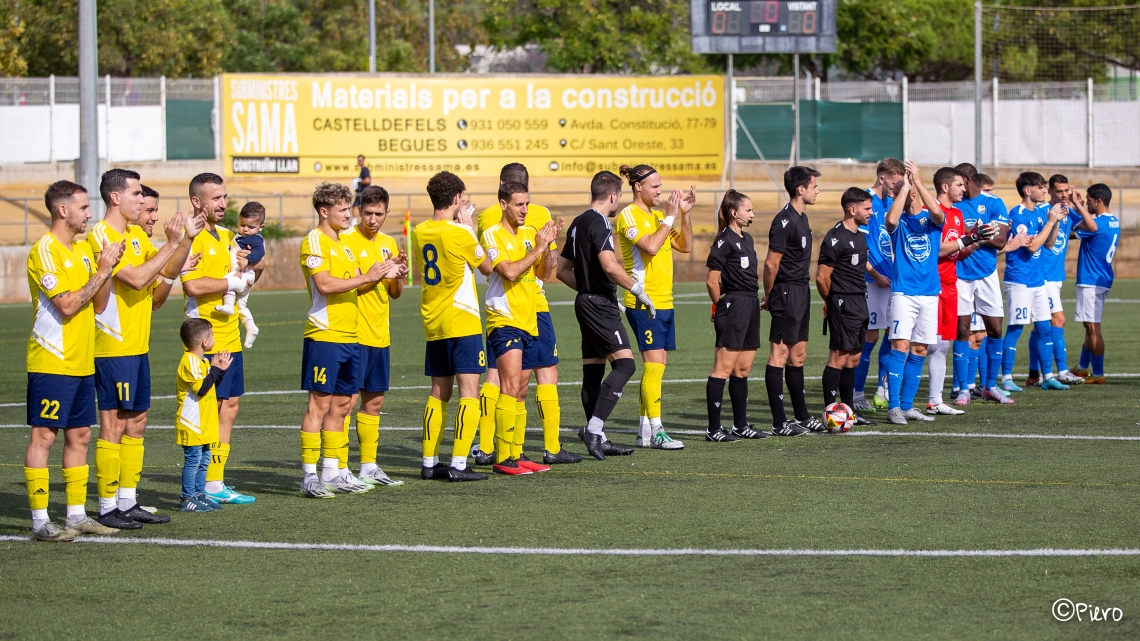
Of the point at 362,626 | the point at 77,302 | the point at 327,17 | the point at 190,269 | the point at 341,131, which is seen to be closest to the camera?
the point at 362,626

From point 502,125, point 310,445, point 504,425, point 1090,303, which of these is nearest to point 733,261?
point 504,425

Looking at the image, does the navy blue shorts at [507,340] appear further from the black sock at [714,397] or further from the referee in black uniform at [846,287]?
the referee in black uniform at [846,287]

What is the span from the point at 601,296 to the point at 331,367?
2427 mm

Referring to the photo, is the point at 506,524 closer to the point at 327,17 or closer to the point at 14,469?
the point at 14,469

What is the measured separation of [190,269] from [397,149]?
99.7 feet

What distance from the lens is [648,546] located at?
7.21 metres

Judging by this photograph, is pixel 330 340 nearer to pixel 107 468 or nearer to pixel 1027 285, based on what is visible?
pixel 107 468

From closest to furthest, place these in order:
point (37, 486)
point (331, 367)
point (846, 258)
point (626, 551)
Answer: point (626, 551), point (37, 486), point (331, 367), point (846, 258)

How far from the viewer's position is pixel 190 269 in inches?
324

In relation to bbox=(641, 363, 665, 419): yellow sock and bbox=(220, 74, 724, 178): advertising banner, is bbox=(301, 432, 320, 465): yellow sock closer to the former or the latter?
bbox=(641, 363, 665, 419): yellow sock

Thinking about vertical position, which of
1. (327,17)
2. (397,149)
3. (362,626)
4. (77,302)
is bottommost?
(362,626)

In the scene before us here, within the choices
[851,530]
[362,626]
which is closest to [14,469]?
[362,626]

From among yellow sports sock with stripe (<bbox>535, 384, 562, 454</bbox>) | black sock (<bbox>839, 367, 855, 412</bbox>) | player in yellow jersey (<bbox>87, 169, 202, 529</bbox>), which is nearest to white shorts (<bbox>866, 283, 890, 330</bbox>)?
black sock (<bbox>839, 367, 855, 412</bbox>)

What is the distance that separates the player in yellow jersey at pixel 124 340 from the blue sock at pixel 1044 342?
8.96m
